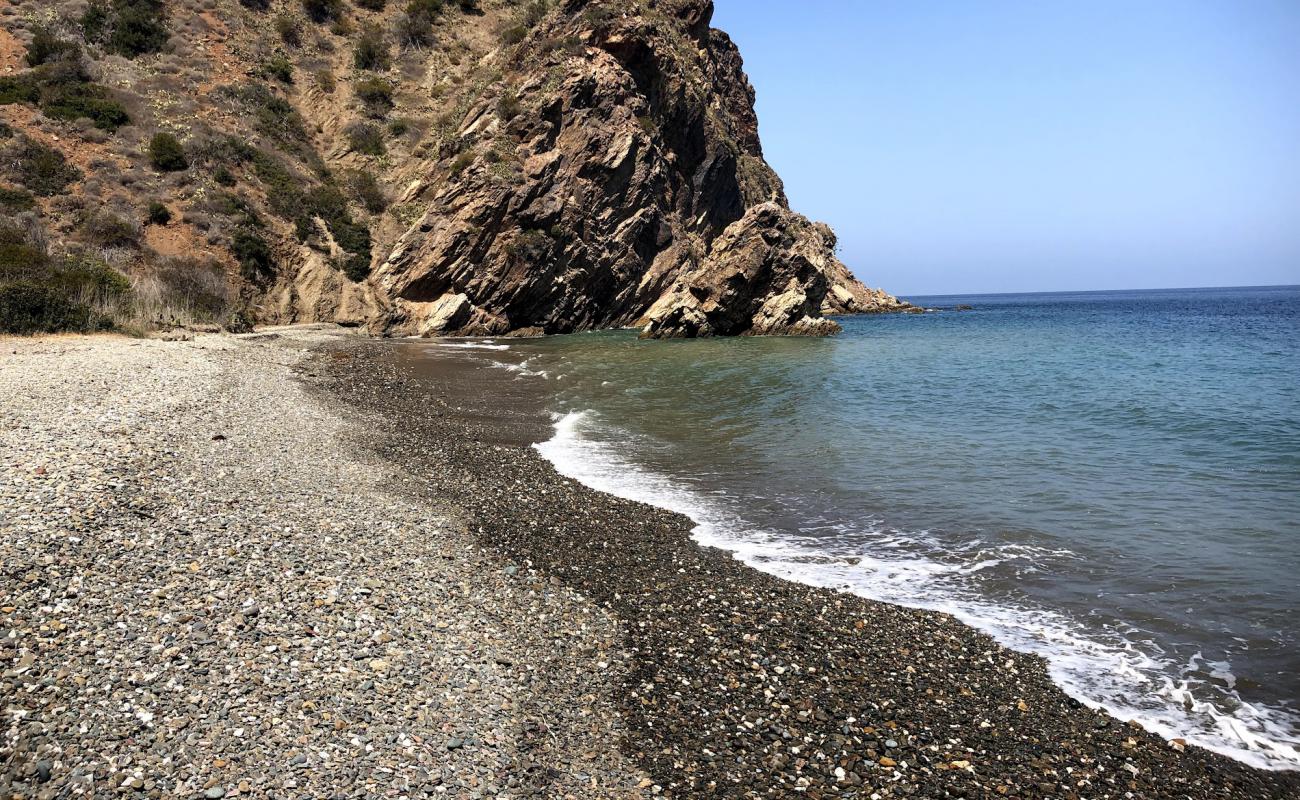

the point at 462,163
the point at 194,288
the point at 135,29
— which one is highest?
the point at 135,29

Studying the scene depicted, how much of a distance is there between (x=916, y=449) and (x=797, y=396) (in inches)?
293

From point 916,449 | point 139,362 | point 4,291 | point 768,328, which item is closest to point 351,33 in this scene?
point 768,328

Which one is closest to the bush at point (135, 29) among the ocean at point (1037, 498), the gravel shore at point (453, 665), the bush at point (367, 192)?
the bush at point (367, 192)

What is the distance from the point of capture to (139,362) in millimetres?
18297

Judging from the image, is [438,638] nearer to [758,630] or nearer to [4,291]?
[758,630]

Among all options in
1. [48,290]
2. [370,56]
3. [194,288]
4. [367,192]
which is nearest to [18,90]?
[367,192]

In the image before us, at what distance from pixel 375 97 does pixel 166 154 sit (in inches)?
795

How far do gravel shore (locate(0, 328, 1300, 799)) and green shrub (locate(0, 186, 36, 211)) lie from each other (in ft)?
107

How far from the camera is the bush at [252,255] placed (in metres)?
38.7

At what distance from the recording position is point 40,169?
35.9 meters

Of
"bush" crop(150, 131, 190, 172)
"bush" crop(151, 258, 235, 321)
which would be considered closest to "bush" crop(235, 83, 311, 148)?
"bush" crop(150, 131, 190, 172)

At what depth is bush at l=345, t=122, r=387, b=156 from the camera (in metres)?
53.2

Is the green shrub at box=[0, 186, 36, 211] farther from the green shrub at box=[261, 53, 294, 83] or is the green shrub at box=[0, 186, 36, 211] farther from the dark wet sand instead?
the dark wet sand

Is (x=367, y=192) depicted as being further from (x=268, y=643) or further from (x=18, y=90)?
(x=268, y=643)
